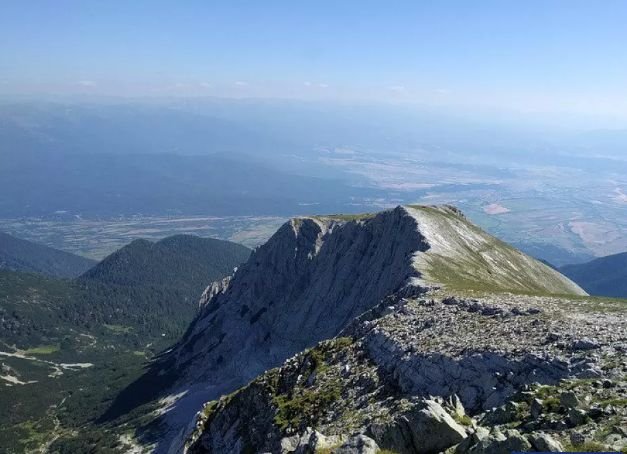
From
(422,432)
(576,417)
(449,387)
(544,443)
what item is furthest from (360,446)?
(449,387)

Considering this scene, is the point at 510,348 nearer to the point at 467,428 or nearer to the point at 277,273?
the point at 467,428

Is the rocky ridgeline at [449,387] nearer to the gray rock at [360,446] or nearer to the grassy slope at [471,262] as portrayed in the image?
the gray rock at [360,446]

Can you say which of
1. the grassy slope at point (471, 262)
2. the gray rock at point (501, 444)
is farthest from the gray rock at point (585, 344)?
the grassy slope at point (471, 262)

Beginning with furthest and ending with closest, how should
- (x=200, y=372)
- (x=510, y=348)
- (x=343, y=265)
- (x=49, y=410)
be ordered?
(x=49, y=410) → (x=200, y=372) → (x=343, y=265) → (x=510, y=348)

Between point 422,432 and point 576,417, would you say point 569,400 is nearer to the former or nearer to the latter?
point 576,417

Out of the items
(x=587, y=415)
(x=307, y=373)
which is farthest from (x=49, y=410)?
(x=587, y=415)

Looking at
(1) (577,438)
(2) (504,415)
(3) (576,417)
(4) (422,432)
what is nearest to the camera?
(1) (577,438)
